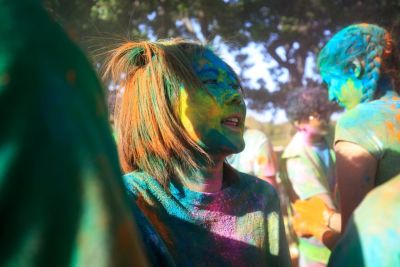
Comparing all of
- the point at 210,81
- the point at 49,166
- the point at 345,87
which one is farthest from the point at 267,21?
the point at 49,166

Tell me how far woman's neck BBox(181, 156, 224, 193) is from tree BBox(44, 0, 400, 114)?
1.93m

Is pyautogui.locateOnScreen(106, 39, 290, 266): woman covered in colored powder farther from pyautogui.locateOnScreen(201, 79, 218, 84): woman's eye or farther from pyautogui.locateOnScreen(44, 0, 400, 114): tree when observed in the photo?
pyautogui.locateOnScreen(44, 0, 400, 114): tree

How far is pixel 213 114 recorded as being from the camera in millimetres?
1553

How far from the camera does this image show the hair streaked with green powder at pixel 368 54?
6.62 feet

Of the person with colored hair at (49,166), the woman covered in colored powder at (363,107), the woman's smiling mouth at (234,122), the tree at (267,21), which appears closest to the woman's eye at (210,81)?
the woman's smiling mouth at (234,122)

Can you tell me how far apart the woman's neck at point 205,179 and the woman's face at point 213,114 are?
6 centimetres

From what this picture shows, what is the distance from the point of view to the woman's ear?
6.66 feet

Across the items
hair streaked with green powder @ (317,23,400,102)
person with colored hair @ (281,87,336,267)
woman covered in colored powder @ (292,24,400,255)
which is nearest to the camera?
woman covered in colored powder @ (292,24,400,255)

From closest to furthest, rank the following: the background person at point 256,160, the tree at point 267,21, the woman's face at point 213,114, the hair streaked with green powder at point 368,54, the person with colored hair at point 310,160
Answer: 1. the woman's face at point 213,114
2. the hair streaked with green powder at point 368,54
3. the person with colored hair at point 310,160
4. the background person at point 256,160
5. the tree at point 267,21

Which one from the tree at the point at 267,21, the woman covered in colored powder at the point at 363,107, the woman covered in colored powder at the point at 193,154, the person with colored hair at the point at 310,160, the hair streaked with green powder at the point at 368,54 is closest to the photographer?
the woman covered in colored powder at the point at 193,154

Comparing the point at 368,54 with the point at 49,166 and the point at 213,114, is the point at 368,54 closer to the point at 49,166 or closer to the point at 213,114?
the point at 213,114

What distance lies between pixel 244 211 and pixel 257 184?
17 centimetres

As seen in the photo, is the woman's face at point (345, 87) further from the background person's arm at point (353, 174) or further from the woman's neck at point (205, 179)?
the woman's neck at point (205, 179)

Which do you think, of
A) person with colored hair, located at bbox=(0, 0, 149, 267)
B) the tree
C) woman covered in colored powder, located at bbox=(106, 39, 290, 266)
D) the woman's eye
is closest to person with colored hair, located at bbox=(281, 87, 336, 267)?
the tree
